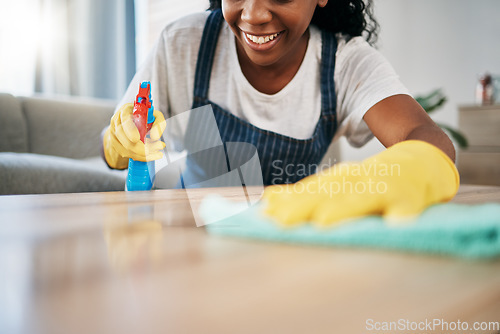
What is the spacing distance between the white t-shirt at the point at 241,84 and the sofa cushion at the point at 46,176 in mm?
596

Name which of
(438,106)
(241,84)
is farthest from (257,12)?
(438,106)

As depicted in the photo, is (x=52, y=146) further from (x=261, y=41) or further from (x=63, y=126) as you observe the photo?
(x=261, y=41)

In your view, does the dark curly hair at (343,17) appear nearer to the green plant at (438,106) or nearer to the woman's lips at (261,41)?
the woman's lips at (261,41)

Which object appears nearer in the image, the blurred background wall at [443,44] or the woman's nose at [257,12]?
the woman's nose at [257,12]

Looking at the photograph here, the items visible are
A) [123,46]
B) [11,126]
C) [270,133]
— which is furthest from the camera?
[123,46]

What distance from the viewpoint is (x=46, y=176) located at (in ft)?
4.65

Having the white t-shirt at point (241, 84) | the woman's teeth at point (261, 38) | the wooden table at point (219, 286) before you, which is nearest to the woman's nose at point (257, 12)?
the woman's teeth at point (261, 38)

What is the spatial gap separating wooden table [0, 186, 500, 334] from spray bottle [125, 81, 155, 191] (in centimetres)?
37

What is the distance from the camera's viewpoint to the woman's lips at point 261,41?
92 cm

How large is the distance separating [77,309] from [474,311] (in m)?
0.19

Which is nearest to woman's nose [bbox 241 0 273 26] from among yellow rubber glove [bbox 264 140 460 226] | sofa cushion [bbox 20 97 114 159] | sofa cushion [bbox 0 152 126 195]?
yellow rubber glove [bbox 264 140 460 226]

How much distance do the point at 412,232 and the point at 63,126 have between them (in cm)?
228

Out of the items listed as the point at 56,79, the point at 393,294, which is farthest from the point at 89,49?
the point at 393,294

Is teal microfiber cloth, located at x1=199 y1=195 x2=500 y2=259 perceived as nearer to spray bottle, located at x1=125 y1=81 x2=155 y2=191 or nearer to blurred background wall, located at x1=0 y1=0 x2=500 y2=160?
spray bottle, located at x1=125 y1=81 x2=155 y2=191
